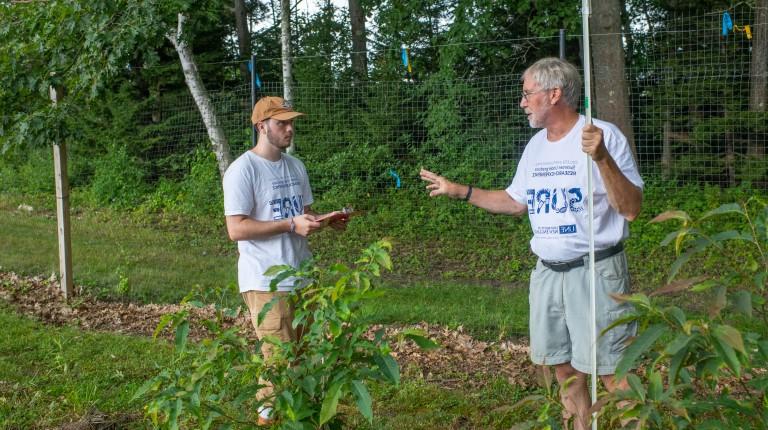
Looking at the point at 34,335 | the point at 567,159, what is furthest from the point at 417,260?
the point at 567,159

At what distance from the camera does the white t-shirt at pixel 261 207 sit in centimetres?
399

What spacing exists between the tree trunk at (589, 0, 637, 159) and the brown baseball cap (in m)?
6.67

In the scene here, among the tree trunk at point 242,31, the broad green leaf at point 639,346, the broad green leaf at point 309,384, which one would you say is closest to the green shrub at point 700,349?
the broad green leaf at point 639,346

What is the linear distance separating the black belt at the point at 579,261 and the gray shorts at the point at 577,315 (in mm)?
18

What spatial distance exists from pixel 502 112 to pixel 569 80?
6.79m

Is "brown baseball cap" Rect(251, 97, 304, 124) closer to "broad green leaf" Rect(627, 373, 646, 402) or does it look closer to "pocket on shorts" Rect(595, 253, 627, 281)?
"pocket on shorts" Rect(595, 253, 627, 281)

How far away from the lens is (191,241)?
1137 centimetres

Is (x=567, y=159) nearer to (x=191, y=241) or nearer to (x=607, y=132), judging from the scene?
(x=607, y=132)

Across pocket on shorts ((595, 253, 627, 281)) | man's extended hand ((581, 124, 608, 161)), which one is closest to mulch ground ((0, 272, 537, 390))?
pocket on shorts ((595, 253, 627, 281))

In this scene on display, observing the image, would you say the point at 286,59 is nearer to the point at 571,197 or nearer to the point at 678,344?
the point at 571,197

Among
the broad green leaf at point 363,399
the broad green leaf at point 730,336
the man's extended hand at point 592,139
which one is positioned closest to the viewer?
the broad green leaf at point 730,336

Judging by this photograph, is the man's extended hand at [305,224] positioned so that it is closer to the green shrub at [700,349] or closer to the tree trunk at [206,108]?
the green shrub at [700,349]

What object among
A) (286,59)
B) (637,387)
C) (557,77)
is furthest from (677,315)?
(286,59)

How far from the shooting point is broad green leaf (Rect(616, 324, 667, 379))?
5.74ft
